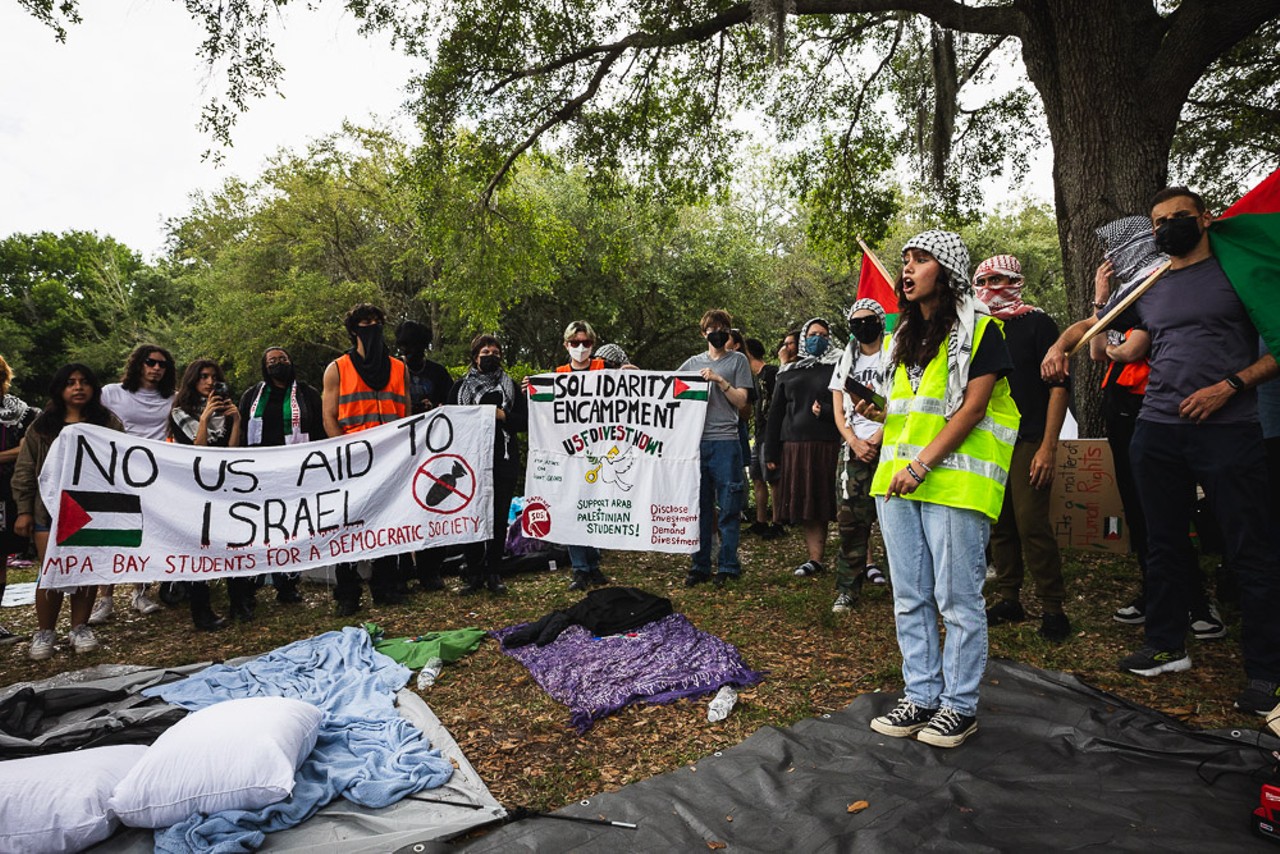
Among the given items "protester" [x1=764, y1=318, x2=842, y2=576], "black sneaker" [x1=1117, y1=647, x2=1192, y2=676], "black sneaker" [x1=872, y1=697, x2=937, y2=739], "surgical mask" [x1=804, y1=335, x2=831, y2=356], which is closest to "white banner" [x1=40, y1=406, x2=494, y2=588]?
"protester" [x1=764, y1=318, x2=842, y2=576]

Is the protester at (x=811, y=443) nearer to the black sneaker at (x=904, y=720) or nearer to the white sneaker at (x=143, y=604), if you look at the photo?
the black sneaker at (x=904, y=720)

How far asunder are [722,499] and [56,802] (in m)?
4.38

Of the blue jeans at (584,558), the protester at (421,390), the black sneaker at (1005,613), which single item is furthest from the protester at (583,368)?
the black sneaker at (1005,613)

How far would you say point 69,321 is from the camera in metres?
35.9

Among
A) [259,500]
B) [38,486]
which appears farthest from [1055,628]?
[38,486]

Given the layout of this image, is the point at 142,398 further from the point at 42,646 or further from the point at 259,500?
the point at 42,646

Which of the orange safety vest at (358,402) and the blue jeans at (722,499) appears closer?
the orange safety vest at (358,402)

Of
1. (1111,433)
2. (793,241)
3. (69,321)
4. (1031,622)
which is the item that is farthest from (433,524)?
(69,321)

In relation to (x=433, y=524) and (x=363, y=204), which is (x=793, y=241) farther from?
(x=433, y=524)

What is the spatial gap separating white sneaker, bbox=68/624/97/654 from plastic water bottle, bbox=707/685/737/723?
432 cm

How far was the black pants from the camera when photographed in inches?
121

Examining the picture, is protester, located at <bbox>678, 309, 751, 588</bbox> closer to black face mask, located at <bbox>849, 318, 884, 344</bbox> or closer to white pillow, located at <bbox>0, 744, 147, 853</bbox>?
black face mask, located at <bbox>849, 318, 884, 344</bbox>

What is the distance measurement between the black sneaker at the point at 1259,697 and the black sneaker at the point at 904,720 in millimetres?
1300

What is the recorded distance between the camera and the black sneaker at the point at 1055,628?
4016 mm
